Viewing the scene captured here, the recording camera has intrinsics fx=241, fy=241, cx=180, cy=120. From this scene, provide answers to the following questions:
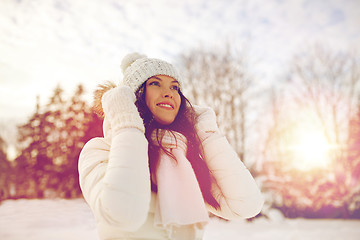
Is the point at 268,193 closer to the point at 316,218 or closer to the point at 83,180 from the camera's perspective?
the point at 316,218

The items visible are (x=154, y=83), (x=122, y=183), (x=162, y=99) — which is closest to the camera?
(x=122, y=183)

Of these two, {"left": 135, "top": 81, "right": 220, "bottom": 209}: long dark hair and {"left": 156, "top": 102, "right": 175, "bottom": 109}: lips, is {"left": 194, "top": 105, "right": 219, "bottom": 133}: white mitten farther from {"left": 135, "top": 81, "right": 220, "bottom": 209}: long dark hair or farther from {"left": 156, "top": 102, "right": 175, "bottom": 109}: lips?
{"left": 156, "top": 102, "right": 175, "bottom": 109}: lips

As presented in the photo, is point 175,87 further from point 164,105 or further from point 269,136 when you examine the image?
point 269,136

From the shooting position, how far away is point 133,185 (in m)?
1.17

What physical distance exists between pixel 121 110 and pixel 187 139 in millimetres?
615

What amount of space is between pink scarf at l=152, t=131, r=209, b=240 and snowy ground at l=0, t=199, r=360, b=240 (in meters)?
4.65

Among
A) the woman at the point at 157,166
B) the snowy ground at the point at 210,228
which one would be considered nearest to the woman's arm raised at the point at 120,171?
the woman at the point at 157,166

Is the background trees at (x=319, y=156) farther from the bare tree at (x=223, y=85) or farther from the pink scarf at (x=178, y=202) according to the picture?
the pink scarf at (x=178, y=202)

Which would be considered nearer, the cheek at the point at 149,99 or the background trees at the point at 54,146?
the cheek at the point at 149,99

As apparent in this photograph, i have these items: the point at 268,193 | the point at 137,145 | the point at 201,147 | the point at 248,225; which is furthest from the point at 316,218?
the point at 137,145

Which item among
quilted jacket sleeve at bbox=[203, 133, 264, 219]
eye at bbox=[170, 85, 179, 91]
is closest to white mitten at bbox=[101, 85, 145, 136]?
eye at bbox=[170, 85, 179, 91]

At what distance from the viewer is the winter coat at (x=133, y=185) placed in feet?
3.73

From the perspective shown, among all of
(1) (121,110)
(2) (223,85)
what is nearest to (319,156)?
(2) (223,85)

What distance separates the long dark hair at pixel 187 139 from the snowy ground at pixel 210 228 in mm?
4462
